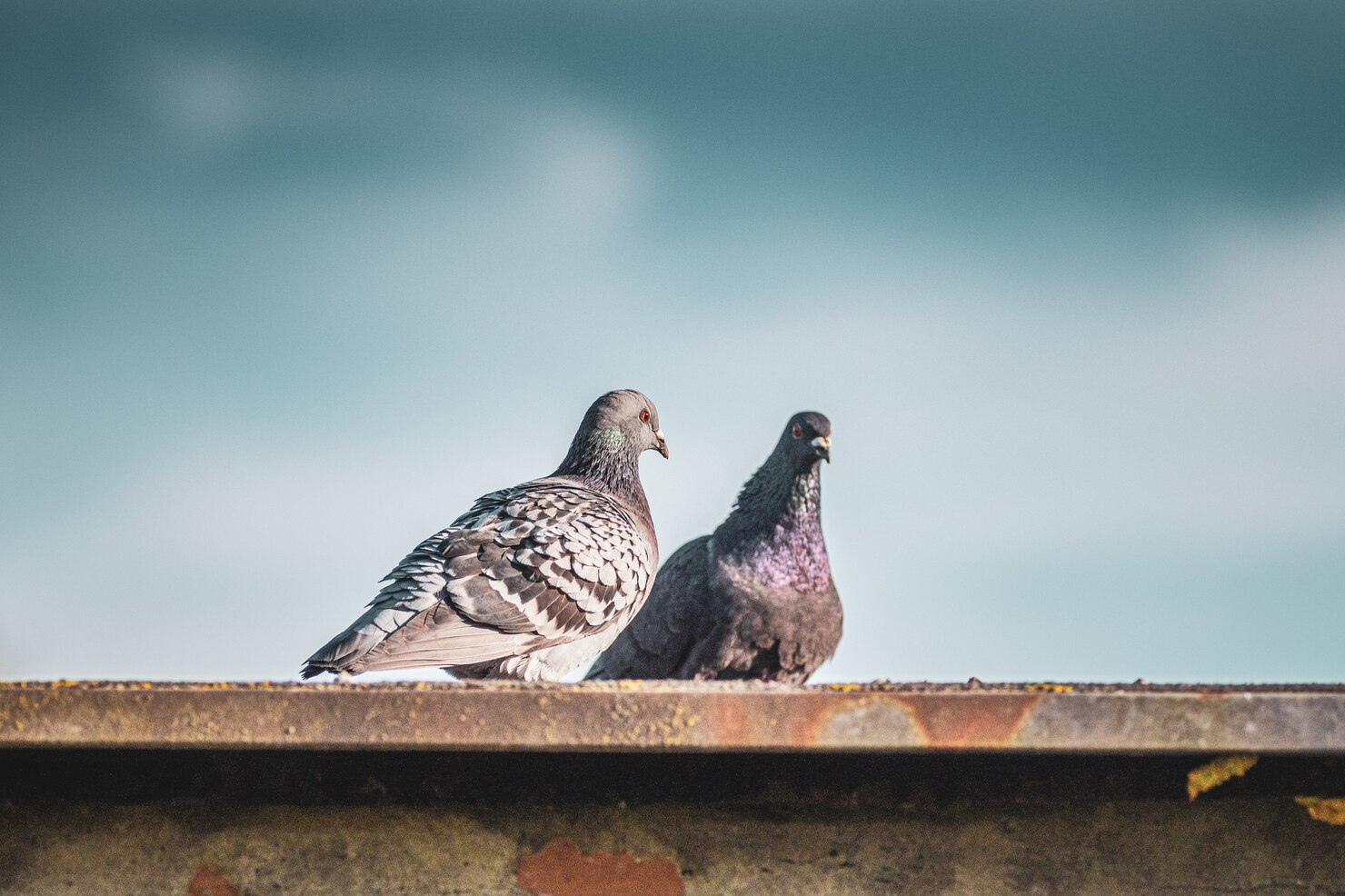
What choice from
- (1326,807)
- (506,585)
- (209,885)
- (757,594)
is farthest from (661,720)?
(757,594)

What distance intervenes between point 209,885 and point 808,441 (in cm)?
484

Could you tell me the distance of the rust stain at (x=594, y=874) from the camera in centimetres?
266

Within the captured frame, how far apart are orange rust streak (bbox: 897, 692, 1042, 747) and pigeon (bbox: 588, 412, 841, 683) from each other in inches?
166

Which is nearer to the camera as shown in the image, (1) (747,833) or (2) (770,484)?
(1) (747,833)

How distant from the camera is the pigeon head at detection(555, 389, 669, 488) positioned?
22.2 ft

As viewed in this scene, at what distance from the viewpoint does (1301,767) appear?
8.84 feet

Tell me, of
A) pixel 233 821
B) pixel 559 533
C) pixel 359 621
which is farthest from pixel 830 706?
pixel 559 533

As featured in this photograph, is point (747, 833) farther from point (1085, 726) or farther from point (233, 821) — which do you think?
point (233, 821)

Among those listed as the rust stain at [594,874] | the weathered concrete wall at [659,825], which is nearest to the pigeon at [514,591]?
the weathered concrete wall at [659,825]

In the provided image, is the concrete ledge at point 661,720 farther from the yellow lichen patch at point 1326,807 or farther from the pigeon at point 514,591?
the pigeon at point 514,591

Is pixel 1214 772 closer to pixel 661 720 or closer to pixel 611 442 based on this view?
pixel 661 720

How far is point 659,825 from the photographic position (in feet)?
8.84

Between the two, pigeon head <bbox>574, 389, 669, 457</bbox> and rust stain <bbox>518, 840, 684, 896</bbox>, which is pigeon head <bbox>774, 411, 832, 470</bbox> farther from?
rust stain <bbox>518, 840, 684, 896</bbox>

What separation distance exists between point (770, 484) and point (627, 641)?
1187mm
